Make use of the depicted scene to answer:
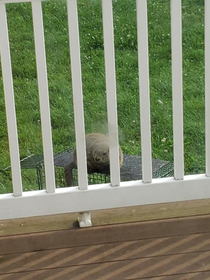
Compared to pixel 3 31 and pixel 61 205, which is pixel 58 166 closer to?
pixel 61 205

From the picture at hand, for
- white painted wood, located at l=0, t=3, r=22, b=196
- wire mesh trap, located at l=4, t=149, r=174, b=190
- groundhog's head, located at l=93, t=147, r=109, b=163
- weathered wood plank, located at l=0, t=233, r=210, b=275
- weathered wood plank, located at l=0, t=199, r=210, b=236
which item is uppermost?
white painted wood, located at l=0, t=3, r=22, b=196

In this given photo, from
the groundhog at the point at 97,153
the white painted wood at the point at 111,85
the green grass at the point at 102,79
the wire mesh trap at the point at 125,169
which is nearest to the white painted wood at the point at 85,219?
the white painted wood at the point at 111,85

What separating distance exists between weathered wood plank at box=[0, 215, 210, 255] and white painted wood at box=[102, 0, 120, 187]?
0.19 m

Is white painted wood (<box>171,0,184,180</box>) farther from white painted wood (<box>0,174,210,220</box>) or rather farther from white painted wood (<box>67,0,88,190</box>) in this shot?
white painted wood (<box>67,0,88,190</box>)

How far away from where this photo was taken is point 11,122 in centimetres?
186

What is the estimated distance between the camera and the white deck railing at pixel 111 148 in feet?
5.94

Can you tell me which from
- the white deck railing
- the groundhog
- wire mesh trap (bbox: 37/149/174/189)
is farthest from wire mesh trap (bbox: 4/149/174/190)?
the white deck railing

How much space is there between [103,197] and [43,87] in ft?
1.55

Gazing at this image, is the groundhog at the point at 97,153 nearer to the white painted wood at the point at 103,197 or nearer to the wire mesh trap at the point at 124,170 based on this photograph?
the wire mesh trap at the point at 124,170

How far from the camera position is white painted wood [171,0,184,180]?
182 centimetres

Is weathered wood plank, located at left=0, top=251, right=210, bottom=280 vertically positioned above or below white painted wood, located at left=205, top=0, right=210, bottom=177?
below

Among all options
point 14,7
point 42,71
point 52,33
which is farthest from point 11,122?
point 14,7

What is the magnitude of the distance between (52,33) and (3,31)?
2320 millimetres

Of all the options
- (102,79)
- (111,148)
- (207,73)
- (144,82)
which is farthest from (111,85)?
(102,79)
